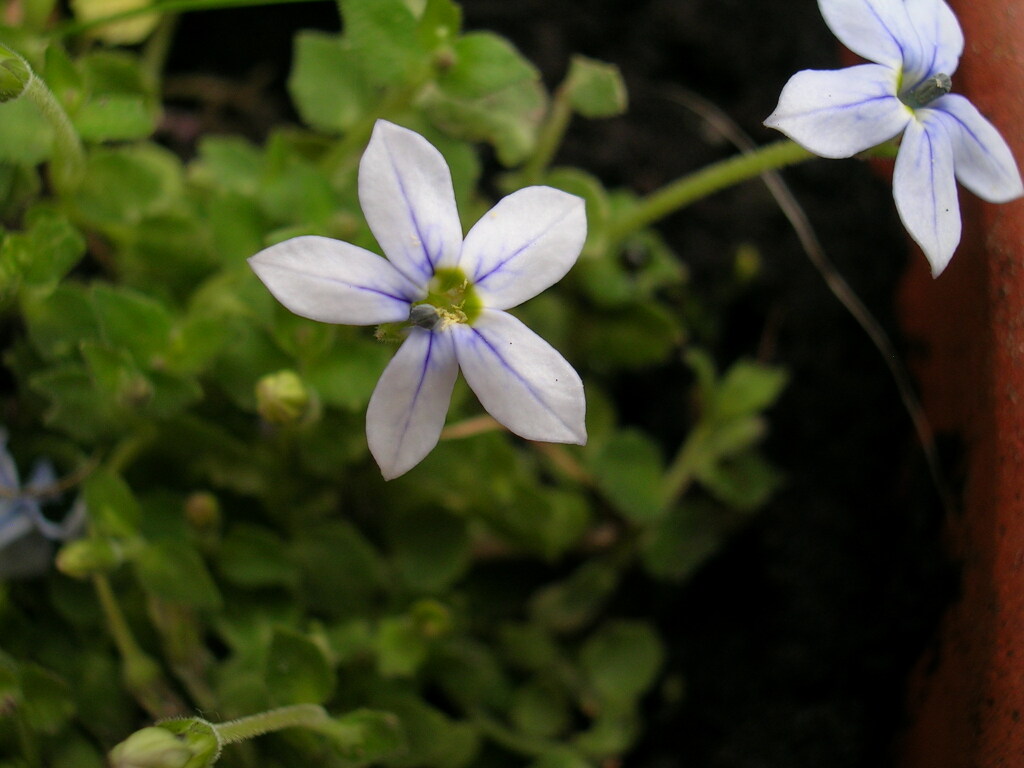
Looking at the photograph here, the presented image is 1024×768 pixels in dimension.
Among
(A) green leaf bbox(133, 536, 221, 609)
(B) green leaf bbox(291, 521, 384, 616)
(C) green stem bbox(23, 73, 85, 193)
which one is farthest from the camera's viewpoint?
(B) green leaf bbox(291, 521, 384, 616)

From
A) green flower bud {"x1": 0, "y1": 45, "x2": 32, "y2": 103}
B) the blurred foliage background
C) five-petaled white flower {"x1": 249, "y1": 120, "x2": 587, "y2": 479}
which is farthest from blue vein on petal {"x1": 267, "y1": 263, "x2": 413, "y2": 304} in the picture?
green flower bud {"x1": 0, "y1": 45, "x2": 32, "y2": 103}

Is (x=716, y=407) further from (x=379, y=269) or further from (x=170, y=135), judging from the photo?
(x=170, y=135)

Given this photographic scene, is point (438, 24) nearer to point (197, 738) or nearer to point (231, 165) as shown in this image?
point (231, 165)

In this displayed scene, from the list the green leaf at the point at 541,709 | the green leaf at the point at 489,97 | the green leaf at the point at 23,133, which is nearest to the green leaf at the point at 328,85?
the green leaf at the point at 489,97

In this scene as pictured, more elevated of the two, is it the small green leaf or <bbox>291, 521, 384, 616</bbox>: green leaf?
<bbox>291, 521, 384, 616</bbox>: green leaf

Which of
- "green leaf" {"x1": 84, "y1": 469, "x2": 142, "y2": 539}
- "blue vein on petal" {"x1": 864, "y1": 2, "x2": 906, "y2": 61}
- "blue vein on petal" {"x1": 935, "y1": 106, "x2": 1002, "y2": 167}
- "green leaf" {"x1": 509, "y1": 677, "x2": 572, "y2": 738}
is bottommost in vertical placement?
"green leaf" {"x1": 509, "y1": 677, "x2": 572, "y2": 738}

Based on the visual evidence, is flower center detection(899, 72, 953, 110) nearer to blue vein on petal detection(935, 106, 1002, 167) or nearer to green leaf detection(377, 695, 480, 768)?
blue vein on petal detection(935, 106, 1002, 167)
